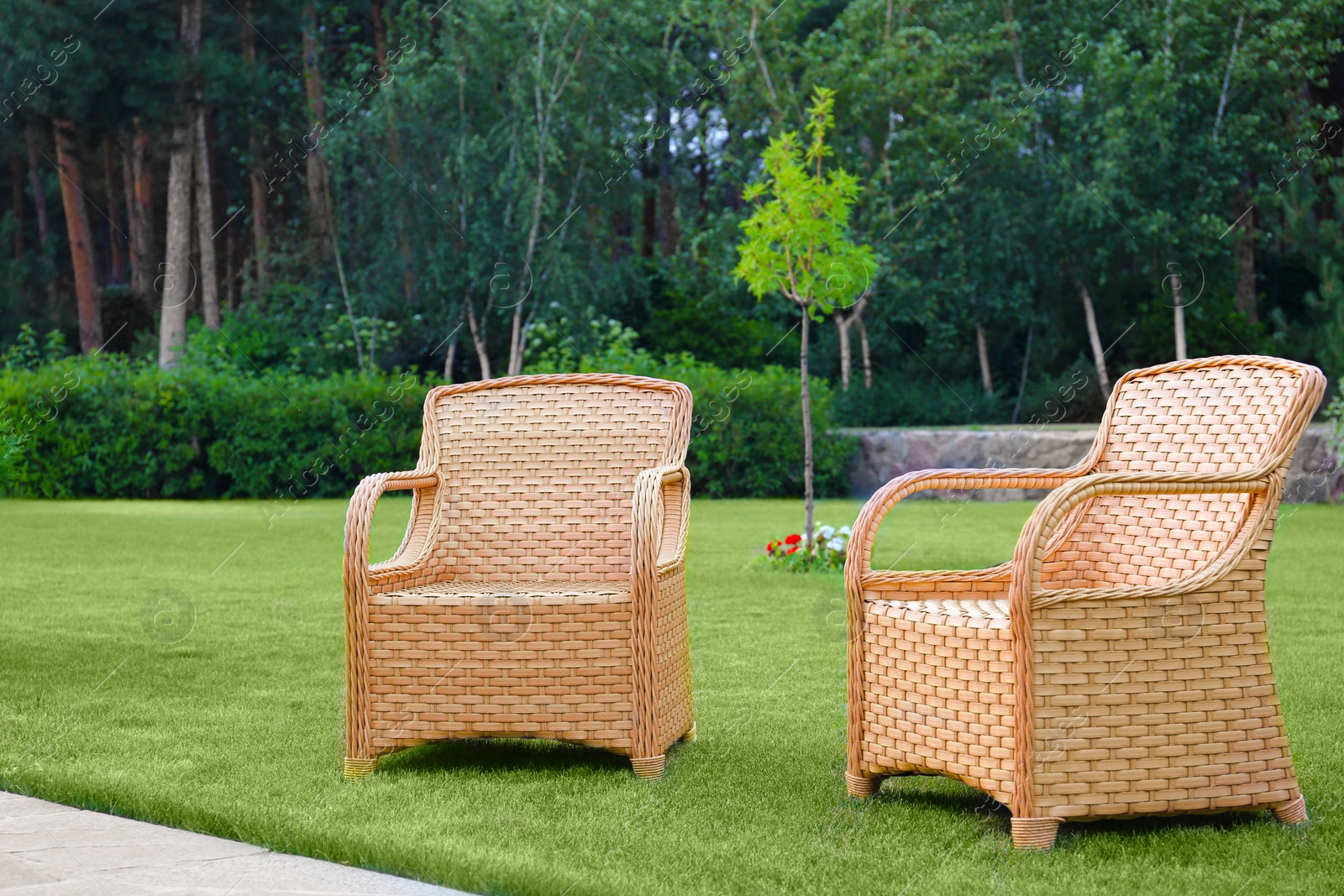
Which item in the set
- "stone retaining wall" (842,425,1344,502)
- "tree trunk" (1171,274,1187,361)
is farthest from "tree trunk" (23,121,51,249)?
"tree trunk" (1171,274,1187,361)

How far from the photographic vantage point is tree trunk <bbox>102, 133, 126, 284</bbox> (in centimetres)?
2033

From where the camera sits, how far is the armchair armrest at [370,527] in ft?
9.09

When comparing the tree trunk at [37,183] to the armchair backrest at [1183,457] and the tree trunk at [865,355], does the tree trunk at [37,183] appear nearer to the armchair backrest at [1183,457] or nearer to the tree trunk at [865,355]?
the tree trunk at [865,355]

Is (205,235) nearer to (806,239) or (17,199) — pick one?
(17,199)

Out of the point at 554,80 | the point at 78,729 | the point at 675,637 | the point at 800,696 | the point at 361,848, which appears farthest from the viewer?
the point at 554,80

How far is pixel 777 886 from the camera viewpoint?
212 centimetres

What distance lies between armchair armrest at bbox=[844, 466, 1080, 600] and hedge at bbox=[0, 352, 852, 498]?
27.3ft

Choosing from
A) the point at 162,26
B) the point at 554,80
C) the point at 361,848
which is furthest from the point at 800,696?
the point at 162,26

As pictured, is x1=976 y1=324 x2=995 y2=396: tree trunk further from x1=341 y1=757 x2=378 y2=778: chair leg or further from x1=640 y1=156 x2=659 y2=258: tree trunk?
x1=341 y1=757 x2=378 y2=778: chair leg

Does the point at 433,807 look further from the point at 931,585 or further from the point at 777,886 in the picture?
the point at 931,585

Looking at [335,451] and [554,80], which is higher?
[554,80]

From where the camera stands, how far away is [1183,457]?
2709 mm

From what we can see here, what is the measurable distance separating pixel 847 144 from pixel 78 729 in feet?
43.5

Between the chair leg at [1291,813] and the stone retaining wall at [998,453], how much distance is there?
7995 millimetres
